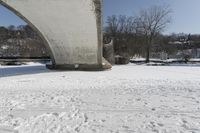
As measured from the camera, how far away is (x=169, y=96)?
7.01m

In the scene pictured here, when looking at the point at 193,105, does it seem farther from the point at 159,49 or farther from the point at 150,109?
the point at 159,49

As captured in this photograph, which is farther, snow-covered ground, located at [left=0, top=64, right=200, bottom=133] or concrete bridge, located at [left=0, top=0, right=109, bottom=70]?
concrete bridge, located at [left=0, top=0, right=109, bottom=70]

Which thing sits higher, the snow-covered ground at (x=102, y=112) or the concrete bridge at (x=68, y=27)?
the concrete bridge at (x=68, y=27)

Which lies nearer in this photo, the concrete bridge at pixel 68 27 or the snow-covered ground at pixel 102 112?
the snow-covered ground at pixel 102 112

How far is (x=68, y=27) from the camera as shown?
14727 mm

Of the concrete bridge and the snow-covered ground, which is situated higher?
the concrete bridge

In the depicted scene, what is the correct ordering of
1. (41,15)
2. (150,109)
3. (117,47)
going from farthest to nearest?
1. (117,47)
2. (41,15)
3. (150,109)

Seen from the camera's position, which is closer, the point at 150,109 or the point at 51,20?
the point at 150,109

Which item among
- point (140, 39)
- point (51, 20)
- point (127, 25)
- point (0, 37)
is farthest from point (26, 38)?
point (51, 20)

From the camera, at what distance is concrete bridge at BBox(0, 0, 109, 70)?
43.7 ft

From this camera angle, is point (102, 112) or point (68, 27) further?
point (68, 27)

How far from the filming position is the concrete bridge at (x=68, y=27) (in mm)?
13305

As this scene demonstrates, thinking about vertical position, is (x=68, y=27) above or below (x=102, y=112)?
above

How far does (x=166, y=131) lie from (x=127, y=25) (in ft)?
154
